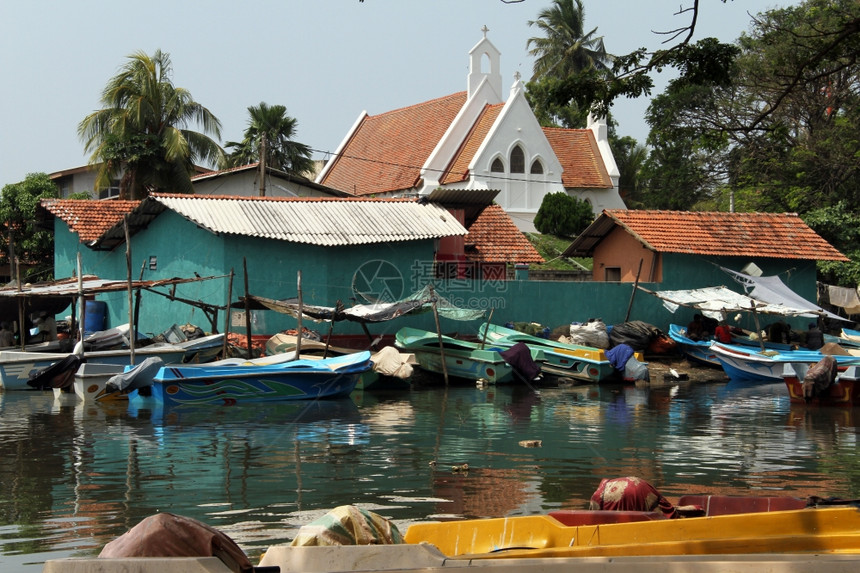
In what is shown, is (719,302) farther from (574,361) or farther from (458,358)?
(458,358)

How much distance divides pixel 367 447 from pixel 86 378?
8.10 metres

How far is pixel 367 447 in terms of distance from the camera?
13867 mm

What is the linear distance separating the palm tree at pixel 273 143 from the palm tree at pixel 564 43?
661 inches

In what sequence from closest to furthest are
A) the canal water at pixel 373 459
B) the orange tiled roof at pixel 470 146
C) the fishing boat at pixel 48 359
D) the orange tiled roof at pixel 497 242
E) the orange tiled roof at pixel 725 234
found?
1. the canal water at pixel 373 459
2. the fishing boat at pixel 48 359
3. the orange tiled roof at pixel 725 234
4. the orange tiled roof at pixel 497 242
5. the orange tiled roof at pixel 470 146

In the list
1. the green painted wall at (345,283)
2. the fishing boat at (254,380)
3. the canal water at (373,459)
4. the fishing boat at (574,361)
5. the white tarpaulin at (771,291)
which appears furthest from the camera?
the white tarpaulin at (771,291)

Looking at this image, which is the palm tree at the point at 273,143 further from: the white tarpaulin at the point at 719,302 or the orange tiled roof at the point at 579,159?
the white tarpaulin at the point at 719,302

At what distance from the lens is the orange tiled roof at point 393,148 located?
40.6 meters

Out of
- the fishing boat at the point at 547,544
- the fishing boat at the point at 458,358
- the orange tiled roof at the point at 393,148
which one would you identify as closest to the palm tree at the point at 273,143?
the orange tiled roof at the point at 393,148

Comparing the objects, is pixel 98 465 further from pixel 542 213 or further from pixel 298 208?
pixel 542 213

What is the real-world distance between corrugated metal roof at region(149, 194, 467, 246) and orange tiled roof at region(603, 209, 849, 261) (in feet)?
21.5

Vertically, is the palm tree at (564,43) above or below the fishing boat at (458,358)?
above

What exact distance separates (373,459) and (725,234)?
1979 centimetres

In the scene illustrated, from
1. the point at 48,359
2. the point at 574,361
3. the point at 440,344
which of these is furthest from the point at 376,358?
the point at 48,359

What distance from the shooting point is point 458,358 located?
2284cm
